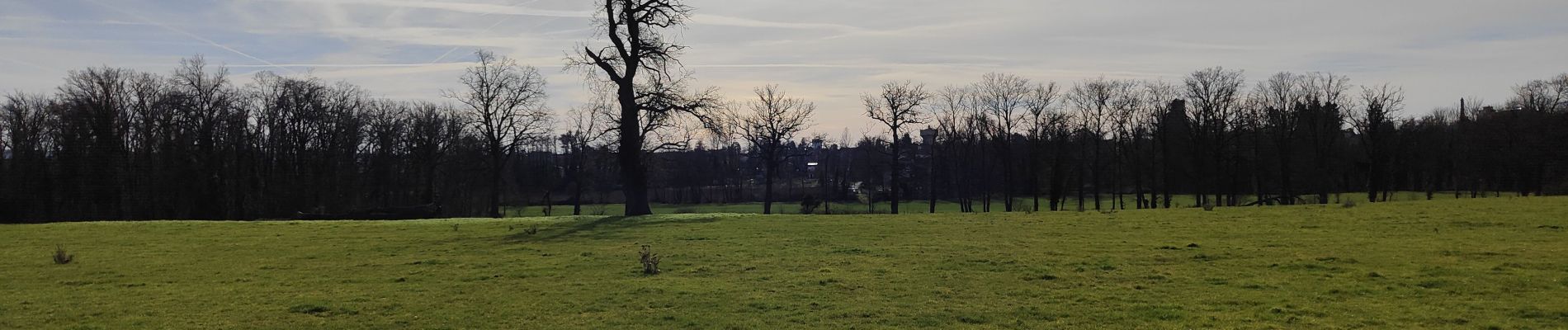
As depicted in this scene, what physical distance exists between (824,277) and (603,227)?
1325 centimetres

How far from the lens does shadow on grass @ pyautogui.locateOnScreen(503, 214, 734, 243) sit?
2189 cm

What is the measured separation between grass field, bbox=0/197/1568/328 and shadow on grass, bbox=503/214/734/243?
0.27 metres

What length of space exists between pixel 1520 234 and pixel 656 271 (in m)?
17.9

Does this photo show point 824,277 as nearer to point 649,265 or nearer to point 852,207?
point 649,265

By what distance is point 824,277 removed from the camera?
1329 centimetres

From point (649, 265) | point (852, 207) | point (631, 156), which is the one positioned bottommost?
point (852, 207)

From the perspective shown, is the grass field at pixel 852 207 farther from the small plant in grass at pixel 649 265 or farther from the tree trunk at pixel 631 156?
the small plant in grass at pixel 649 265

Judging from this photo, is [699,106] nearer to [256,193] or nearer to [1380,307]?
[1380,307]

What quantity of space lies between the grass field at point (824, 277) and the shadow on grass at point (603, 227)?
0.90 ft

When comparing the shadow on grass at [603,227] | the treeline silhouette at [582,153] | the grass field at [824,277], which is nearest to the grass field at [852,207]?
the treeline silhouette at [582,153]

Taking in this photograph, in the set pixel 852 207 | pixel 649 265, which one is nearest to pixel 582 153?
pixel 852 207

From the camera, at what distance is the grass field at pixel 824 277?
9914 millimetres

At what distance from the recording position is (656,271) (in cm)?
1404

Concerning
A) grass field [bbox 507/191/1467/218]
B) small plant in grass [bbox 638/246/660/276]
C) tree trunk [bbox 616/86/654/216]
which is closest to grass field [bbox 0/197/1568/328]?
small plant in grass [bbox 638/246/660/276]
